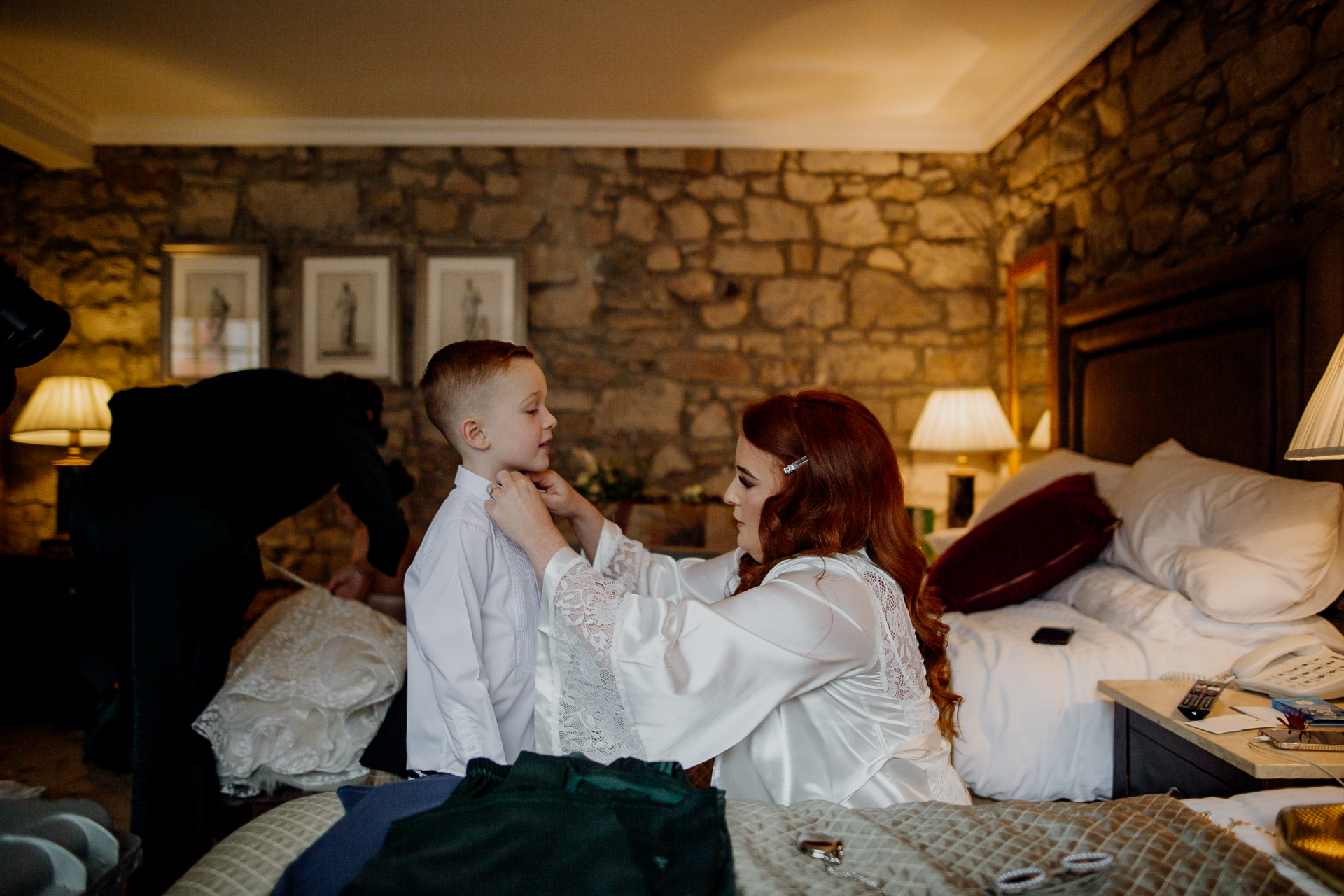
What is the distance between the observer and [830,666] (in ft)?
4.04

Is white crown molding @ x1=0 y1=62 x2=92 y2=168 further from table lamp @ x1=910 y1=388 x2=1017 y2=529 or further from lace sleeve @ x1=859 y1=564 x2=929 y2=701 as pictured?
table lamp @ x1=910 y1=388 x2=1017 y2=529

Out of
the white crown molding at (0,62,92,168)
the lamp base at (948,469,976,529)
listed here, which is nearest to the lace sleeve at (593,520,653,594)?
the lamp base at (948,469,976,529)

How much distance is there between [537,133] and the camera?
15.2 ft

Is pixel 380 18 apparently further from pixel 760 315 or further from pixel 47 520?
pixel 47 520

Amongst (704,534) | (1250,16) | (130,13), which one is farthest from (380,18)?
(1250,16)

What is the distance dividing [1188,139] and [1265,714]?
7.62ft

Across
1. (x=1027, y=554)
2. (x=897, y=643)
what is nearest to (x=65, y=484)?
(x=897, y=643)

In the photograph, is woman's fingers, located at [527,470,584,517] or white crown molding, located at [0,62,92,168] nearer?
woman's fingers, located at [527,470,584,517]

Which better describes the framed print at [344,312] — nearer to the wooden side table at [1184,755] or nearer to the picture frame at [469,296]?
the picture frame at [469,296]

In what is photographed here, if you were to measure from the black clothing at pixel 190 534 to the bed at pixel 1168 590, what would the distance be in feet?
5.72

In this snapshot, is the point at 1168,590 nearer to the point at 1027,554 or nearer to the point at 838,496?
the point at 1027,554

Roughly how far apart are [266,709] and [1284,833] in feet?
6.70

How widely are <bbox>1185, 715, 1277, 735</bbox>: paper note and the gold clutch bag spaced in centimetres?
64

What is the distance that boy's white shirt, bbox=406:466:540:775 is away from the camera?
4.67ft
